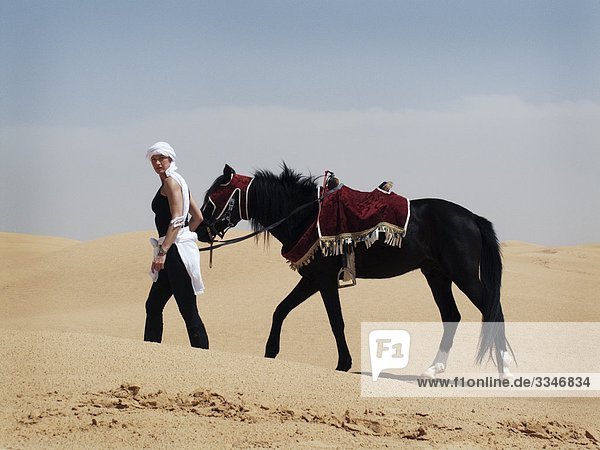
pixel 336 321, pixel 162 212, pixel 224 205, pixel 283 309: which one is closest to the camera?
pixel 162 212

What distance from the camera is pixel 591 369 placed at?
12.0 meters

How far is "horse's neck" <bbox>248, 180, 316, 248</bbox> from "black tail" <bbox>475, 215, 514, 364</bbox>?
2.08 meters

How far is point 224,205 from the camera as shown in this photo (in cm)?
896

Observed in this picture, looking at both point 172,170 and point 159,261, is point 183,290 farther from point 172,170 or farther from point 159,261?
point 172,170

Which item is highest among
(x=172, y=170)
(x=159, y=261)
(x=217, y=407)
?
(x=172, y=170)

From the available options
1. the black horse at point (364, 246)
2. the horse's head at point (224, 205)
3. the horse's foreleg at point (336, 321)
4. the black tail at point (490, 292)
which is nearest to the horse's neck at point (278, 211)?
the black horse at point (364, 246)

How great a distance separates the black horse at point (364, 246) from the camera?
897cm

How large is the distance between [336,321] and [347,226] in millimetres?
1020

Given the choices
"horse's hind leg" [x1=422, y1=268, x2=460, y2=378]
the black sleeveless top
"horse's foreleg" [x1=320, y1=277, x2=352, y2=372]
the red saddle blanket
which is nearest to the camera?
the black sleeveless top

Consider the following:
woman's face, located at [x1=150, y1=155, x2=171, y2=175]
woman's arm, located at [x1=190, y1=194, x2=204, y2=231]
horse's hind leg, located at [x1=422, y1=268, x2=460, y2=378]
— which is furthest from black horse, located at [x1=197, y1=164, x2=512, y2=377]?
woman's face, located at [x1=150, y1=155, x2=171, y2=175]

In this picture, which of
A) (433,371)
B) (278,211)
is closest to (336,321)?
(433,371)

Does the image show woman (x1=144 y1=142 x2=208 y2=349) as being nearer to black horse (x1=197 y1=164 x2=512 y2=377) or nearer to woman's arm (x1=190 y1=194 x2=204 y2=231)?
woman's arm (x1=190 y1=194 x2=204 y2=231)

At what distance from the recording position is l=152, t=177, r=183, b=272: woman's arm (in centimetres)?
728

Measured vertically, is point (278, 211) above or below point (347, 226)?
above
